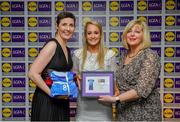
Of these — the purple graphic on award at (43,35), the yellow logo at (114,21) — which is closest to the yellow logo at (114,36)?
the yellow logo at (114,21)

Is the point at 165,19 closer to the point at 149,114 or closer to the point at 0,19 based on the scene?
the point at 149,114

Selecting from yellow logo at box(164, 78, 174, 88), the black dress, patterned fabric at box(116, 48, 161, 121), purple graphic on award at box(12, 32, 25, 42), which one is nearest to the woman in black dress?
the black dress

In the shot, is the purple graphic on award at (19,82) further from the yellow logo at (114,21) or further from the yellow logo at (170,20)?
the yellow logo at (170,20)

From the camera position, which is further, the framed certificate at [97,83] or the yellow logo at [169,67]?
the yellow logo at [169,67]

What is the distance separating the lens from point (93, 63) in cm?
213

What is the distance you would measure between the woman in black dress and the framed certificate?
176 mm

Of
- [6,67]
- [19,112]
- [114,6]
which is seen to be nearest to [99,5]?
[114,6]

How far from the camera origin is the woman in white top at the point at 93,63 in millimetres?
2109

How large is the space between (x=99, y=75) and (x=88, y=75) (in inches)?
3.0

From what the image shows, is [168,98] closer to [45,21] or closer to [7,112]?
[45,21]

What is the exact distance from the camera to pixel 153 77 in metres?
1.88

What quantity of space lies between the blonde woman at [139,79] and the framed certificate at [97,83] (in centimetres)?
5

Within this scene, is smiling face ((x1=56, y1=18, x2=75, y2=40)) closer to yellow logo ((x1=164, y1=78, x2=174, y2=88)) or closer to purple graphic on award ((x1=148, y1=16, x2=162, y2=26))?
purple graphic on award ((x1=148, y1=16, x2=162, y2=26))

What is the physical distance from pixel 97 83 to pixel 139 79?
295 mm
